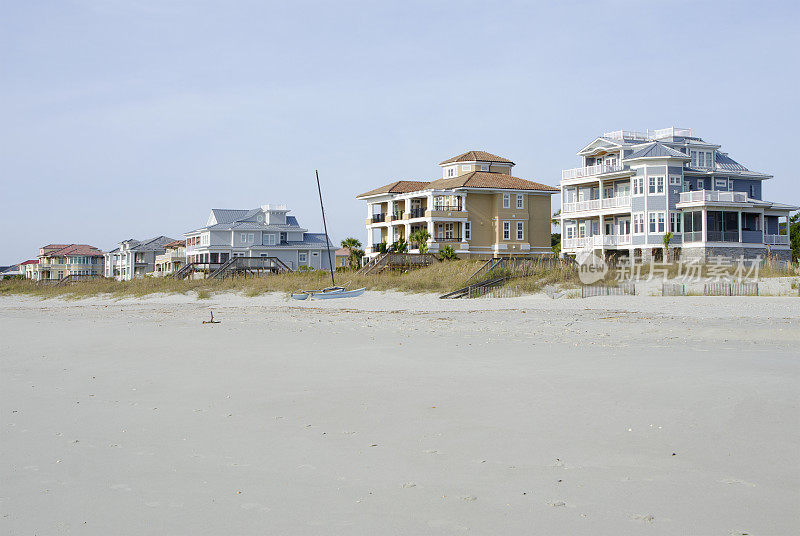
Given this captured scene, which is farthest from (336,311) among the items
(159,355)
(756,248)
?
(756,248)

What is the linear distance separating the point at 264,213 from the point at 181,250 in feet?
50.8

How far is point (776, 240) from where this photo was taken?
5616cm

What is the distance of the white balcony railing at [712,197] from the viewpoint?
171ft

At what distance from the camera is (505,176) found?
69875mm

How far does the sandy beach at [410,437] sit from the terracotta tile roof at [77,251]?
421 ft

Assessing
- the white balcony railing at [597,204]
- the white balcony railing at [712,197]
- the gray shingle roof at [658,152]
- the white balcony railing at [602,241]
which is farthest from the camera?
the white balcony railing at [597,204]

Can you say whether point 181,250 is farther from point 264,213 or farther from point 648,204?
point 648,204

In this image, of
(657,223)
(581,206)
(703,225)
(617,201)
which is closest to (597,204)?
(581,206)

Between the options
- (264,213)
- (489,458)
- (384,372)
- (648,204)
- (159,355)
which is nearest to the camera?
(489,458)

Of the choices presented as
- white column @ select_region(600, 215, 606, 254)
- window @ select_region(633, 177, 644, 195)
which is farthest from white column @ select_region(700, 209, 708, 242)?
white column @ select_region(600, 215, 606, 254)

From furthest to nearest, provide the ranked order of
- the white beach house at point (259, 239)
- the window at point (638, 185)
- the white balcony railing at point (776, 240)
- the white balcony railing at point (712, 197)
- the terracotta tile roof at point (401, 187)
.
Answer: the white beach house at point (259, 239) < the terracotta tile roof at point (401, 187) < the white balcony railing at point (776, 240) < the window at point (638, 185) < the white balcony railing at point (712, 197)

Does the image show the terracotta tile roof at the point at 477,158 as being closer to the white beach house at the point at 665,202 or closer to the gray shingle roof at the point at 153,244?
the white beach house at the point at 665,202

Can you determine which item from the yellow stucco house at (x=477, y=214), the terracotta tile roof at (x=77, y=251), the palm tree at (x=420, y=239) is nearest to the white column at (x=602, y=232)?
the yellow stucco house at (x=477, y=214)

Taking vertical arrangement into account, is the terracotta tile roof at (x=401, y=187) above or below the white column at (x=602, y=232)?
above
